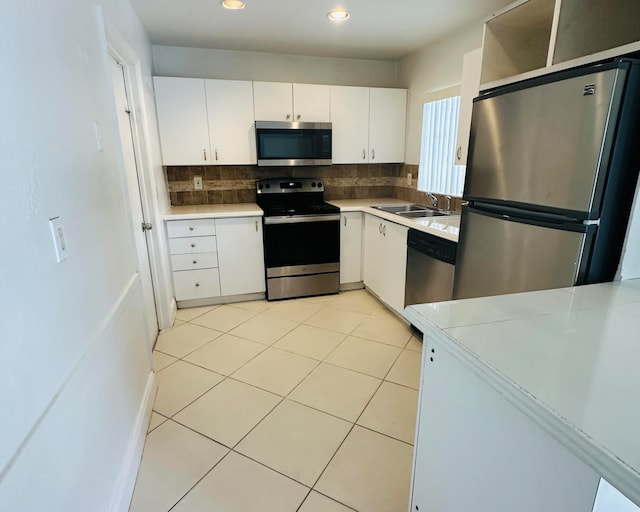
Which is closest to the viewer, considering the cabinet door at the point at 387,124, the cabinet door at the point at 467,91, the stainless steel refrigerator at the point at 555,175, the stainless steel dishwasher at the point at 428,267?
the stainless steel refrigerator at the point at 555,175

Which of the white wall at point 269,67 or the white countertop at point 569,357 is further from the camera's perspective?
the white wall at point 269,67

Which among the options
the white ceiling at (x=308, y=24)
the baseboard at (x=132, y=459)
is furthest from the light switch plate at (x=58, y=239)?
the white ceiling at (x=308, y=24)

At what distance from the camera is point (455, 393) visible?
0.91m

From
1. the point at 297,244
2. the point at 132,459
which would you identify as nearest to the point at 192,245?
the point at 297,244

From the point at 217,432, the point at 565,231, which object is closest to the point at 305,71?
the point at 565,231

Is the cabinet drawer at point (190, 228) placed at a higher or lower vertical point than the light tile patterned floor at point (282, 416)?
higher

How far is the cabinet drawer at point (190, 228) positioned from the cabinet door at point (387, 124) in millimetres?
1819

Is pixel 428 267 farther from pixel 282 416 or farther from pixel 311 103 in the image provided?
pixel 311 103

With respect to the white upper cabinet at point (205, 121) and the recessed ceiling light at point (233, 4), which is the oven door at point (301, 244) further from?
the recessed ceiling light at point (233, 4)

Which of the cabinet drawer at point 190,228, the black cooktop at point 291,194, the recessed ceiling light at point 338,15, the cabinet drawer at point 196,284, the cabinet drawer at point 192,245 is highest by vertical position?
the recessed ceiling light at point 338,15

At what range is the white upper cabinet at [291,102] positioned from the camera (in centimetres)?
327

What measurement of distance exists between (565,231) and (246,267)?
2.58 metres

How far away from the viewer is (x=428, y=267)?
246 centimetres

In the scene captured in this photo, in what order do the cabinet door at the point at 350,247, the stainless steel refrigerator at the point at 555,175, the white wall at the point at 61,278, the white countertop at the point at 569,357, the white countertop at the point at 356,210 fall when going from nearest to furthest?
the white countertop at the point at 569,357
the white wall at the point at 61,278
the stainless steel refrigerator at the point at 555,175
the white countertop at the point at 356,210
the cabinet door at the point at 350,247
